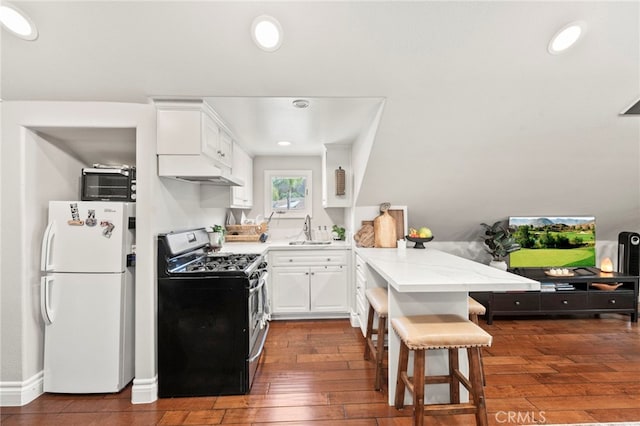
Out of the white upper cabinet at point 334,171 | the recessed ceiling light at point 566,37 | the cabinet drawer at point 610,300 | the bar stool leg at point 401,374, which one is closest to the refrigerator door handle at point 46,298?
the bar stool leg at point 401,374

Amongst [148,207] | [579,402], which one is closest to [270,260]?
[148,207]

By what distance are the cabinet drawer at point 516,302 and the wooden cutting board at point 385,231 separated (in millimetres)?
1396

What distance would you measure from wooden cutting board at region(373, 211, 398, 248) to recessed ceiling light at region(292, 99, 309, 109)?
5.01ft

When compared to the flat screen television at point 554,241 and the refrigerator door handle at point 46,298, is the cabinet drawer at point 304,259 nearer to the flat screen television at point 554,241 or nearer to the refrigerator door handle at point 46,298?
the refrigerator door handle at point 46,298

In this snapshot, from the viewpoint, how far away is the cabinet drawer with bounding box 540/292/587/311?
342cm

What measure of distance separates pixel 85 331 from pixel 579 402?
3430 mm

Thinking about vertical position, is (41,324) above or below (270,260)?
below

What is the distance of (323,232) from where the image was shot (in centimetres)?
407

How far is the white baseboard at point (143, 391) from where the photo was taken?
2.04 meters

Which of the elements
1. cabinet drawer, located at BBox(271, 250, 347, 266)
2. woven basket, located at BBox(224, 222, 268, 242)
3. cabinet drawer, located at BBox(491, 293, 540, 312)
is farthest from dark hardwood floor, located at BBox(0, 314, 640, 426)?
woven basket, located at BBox(224, 222, 268, 242)

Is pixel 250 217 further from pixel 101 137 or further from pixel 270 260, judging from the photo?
pixel 101 137

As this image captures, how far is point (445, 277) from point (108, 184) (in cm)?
244

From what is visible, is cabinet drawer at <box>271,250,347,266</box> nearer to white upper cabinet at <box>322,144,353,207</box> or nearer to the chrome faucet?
white upper cabinet at <box>322,144,353,207</box>

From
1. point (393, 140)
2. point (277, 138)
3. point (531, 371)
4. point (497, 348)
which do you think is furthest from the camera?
point (277, 138)
